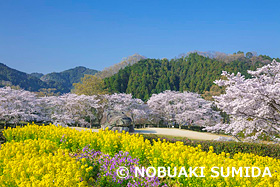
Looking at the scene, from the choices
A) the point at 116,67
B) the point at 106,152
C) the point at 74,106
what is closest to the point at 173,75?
the point at 116,67

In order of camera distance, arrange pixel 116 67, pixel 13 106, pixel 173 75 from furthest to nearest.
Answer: pixel 116 67 < pixel 173 75 < pixel 13 106

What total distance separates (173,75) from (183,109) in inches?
1247

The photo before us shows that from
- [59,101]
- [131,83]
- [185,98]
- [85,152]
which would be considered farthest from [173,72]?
[85,152]

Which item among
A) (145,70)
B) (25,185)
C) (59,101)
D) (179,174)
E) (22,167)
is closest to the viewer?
(25,185)

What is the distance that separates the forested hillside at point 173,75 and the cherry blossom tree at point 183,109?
55.4ft

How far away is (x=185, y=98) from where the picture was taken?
2861 centimetres

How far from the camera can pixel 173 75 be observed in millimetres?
58969

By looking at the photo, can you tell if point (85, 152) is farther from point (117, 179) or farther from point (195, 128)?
point (195, 128)

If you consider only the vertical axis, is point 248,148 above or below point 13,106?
below

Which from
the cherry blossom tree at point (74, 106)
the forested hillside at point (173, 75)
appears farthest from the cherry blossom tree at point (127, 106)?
the forested hillside at point (173, 75)

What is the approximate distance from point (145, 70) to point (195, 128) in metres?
34.9

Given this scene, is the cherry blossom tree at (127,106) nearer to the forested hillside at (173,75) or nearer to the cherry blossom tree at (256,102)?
the forested hillside at (173,75)

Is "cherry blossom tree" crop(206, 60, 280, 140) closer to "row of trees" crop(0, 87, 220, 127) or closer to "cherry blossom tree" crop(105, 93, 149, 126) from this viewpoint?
"row of trees" crop(0, 87, 220, 127)

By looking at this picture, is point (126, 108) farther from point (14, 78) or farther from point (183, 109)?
point (14, 78)
